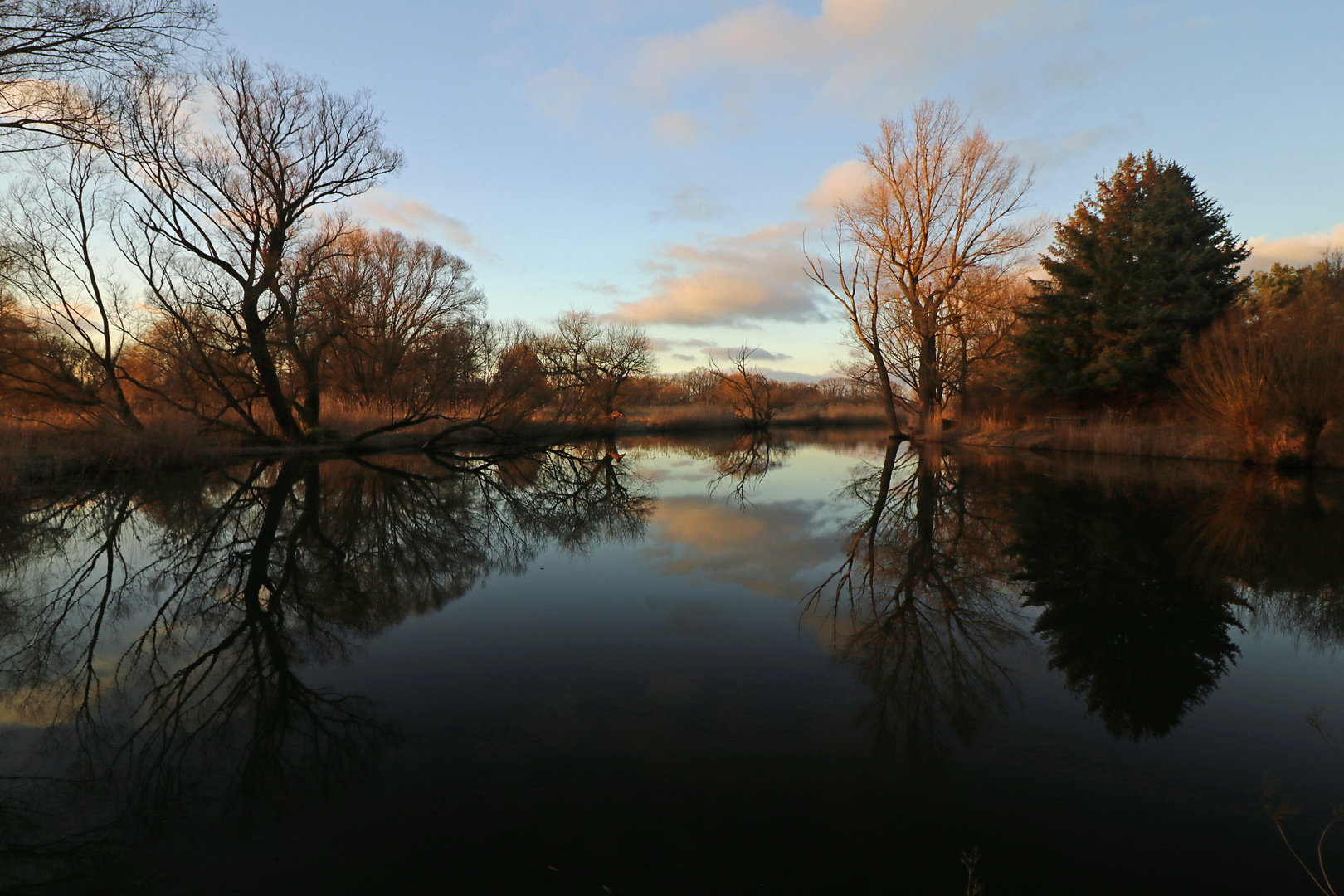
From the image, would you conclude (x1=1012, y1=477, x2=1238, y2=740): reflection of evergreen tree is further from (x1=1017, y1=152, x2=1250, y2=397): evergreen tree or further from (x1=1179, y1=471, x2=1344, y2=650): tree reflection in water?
(x1=1017, y1=152, x2=1250, y2=397): evergreen tree

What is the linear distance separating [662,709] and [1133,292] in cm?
2382

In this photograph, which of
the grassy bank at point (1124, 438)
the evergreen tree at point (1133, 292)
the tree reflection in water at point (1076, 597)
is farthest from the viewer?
the evergreen tree at point (1133, 292)

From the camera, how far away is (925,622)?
4.92 metres

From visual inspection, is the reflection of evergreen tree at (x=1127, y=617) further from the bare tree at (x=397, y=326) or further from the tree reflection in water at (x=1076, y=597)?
the bare tree at (x=397, y=326)

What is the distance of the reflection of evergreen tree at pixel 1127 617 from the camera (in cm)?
376

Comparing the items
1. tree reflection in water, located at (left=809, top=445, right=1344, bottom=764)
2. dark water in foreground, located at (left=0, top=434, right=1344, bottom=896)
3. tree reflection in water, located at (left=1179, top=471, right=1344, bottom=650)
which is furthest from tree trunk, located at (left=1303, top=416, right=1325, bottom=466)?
dark water in foreground, located at (left=0, top=434, right=1344, bottom=896)

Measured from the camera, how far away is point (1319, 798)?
2809 mm

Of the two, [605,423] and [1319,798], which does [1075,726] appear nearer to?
[1319,798]

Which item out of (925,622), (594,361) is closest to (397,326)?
(594,361)

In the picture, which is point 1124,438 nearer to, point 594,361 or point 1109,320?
point 1109,320

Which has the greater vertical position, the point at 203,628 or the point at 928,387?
the point at 928,387

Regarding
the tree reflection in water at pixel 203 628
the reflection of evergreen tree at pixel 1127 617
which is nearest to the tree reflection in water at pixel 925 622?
the reflection of evergreen tree at pixel 1127 617

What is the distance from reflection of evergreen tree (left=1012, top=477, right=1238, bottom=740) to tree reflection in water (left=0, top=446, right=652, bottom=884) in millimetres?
3914

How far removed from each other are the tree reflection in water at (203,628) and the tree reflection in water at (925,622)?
263cm
